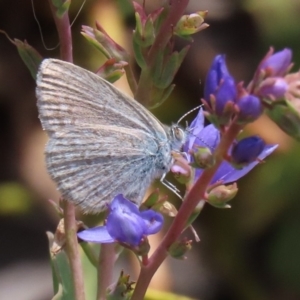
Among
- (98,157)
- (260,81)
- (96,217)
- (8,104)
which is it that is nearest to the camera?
(260,81)

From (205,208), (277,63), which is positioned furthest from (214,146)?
(205,208)

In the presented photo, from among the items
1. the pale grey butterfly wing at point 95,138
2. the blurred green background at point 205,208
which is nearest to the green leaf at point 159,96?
the pale grey butterfly wing at point 95,138

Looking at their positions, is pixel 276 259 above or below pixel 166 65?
below

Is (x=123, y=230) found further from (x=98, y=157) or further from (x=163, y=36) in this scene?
(x=163, y=36)

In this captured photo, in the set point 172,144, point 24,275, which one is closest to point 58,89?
point 172,144

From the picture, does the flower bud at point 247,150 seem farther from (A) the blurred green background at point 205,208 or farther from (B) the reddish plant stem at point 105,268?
(A) the blurred green background at point 205,208

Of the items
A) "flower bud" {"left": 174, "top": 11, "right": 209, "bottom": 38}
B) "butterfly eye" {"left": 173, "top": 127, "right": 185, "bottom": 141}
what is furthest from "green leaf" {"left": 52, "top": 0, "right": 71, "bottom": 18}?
"butterfly eye" {"left": 173, "top": 127, "right": 185, "bottom": 141}
